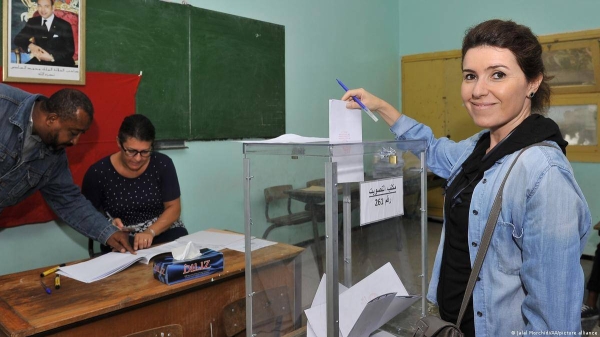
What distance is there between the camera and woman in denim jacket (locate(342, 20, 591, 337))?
33.8 inches

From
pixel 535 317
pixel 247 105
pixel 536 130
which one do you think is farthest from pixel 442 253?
pixel 247 105

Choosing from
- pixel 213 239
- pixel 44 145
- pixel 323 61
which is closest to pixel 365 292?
pixel 213 239

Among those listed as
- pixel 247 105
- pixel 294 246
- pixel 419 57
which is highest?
pixel 419 57

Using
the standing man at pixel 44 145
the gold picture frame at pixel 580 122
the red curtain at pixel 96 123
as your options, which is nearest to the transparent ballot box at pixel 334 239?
the standing man at pixel 44 145

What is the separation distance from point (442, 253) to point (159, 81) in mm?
2575

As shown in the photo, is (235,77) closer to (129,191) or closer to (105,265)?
(129,191)

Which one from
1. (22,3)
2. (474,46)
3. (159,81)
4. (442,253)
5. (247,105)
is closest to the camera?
(474,46)

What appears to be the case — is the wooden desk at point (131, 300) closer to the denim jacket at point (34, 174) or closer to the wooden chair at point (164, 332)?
the wooden chair at point (164, 332)

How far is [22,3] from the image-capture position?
2.46 m

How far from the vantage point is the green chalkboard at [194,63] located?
2904mm

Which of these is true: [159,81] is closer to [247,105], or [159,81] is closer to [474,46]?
[247,105]

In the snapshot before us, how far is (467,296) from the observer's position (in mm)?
994

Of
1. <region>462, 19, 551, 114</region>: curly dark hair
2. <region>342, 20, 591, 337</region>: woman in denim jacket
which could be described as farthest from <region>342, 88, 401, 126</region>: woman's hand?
<region>462, 19, 551, 114</region>: curly dark hair

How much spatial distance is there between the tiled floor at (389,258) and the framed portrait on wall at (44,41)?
2.28 meters
